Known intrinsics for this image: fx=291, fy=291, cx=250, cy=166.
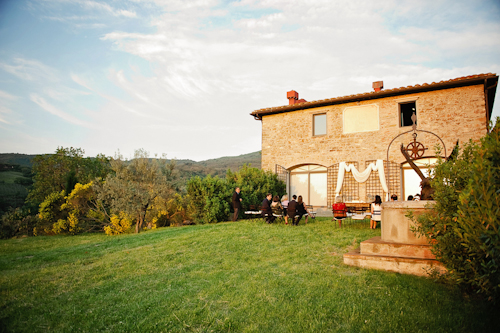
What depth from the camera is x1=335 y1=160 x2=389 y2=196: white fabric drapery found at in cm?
1377

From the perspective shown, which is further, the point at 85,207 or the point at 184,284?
the point at 85,207

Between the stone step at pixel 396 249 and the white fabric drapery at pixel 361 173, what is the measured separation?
9.03 meters

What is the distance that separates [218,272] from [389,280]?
2.87 m

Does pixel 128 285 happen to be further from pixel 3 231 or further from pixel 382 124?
pixel 3 231

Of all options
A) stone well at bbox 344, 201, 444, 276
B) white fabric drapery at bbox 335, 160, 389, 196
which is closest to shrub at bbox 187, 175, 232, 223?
white fabric drapery at bbox 335, 160, 389, 196

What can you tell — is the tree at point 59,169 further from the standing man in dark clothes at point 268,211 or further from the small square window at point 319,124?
the standing man in dark clothes at point 268,211

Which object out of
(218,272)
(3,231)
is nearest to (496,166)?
(218,272)

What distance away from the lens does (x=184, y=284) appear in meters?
4.84

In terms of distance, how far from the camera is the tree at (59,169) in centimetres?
2391

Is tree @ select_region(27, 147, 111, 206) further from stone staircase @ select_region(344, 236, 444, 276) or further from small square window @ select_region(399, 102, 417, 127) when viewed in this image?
stone staircase @ select_region(344, 236, 444, 276)

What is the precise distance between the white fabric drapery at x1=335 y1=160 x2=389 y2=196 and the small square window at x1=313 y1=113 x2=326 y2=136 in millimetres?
2482

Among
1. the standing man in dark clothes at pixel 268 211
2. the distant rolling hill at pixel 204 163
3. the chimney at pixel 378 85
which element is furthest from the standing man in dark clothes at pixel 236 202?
the chimney at pixel 378 85

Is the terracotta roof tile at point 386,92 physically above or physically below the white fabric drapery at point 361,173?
above

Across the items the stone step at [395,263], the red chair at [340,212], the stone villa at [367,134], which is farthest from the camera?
the stone villa at [367,134]
